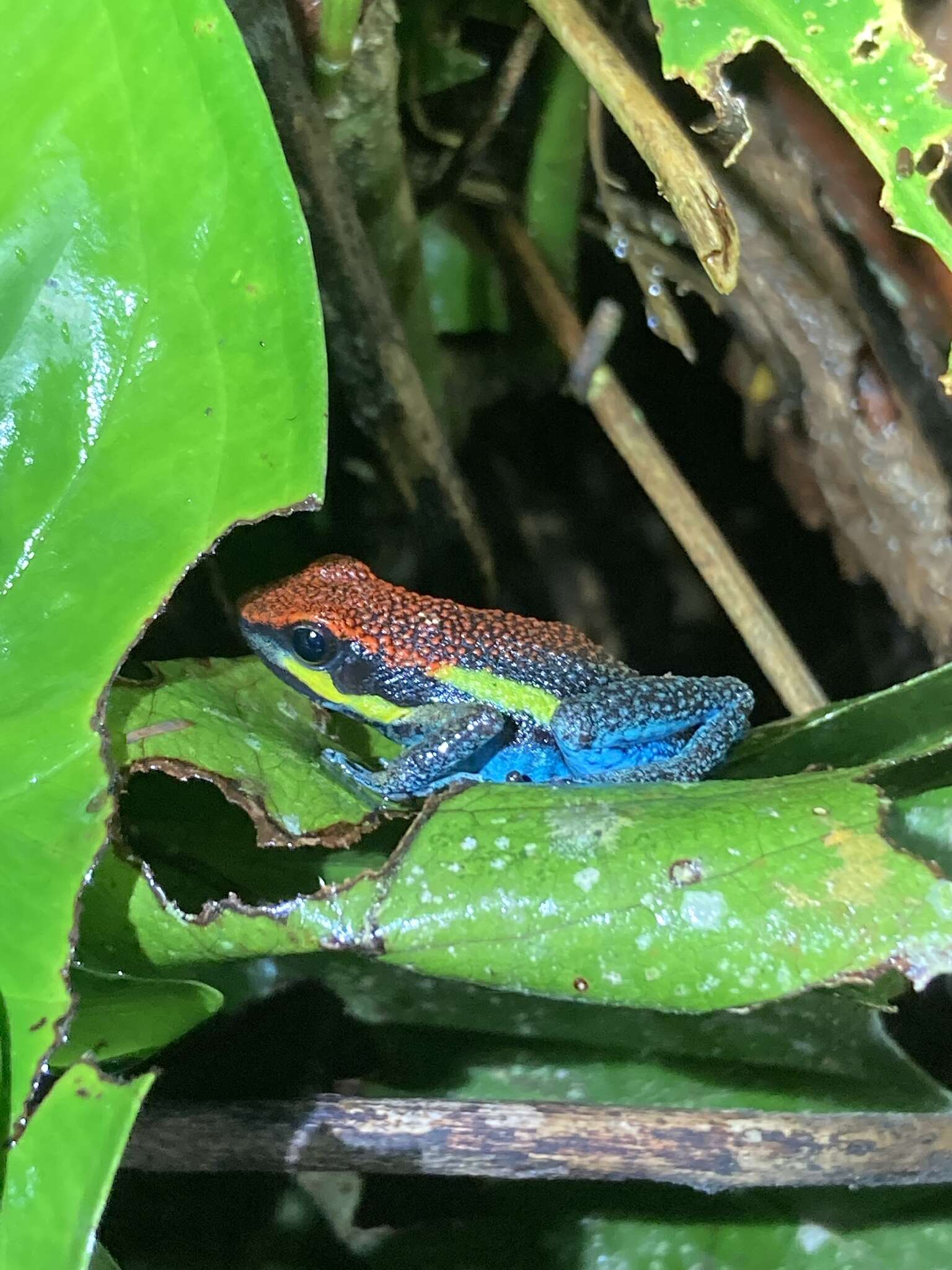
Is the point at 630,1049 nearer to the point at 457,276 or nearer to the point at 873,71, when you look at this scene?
the point at 873,71

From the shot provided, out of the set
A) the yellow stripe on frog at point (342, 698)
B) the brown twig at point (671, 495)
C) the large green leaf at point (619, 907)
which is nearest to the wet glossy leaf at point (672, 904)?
the large green leaf at point (619, 907)

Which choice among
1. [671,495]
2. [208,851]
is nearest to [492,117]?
[671,495]

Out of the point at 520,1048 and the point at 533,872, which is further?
the point at 520,1048

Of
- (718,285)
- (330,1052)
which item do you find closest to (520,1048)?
(330,1052)

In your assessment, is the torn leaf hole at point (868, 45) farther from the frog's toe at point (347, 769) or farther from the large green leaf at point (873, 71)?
the frog's toe at point (347, 769)

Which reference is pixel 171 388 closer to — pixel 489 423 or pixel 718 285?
pixel 718 285

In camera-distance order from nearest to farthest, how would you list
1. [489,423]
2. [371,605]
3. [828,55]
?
[828,55] → [371,605] → [489,423]

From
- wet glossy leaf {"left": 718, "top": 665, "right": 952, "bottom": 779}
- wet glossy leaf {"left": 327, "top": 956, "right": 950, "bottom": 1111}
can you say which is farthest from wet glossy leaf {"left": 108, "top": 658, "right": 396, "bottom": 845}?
wet glossy leaf {"left": 718, "top": 665, "right": 952, "bottom": 779}
